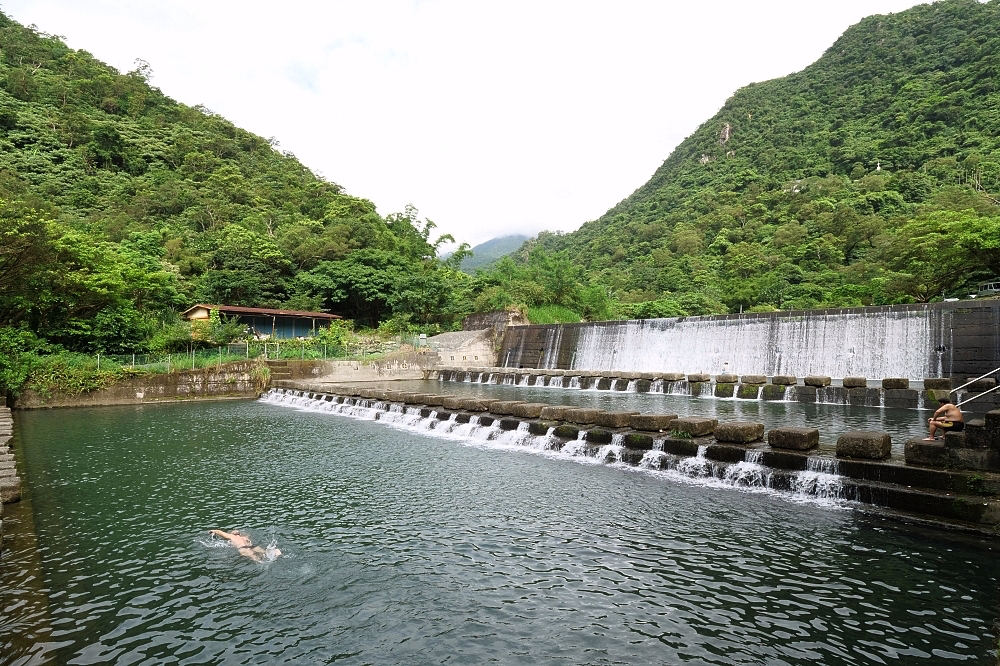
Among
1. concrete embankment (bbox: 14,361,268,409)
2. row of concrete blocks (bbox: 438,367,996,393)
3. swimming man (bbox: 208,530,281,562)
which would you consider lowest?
swimming man (bbox: 208,530,281,562)

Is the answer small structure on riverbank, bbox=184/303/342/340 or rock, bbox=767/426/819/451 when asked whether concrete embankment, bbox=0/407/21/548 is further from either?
small structure on riverbank, bbox=184/303/342/340

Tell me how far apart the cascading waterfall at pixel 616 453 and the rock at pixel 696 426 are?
499 millimetres

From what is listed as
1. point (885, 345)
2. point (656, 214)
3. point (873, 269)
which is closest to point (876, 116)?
point (656, 214)

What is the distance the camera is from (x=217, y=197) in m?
46.4

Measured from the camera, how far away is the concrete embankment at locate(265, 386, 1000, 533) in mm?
5766

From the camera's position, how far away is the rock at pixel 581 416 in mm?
10391

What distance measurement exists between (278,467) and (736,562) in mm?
7525

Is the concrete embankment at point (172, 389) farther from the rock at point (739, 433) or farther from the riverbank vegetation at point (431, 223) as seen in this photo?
the rock at point (739, 433)

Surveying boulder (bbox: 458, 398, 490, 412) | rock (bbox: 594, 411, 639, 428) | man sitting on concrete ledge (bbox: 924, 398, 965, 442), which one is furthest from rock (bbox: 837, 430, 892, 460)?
boulder (bbox: 458, 398, 490, 412)

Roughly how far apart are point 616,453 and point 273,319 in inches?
1122

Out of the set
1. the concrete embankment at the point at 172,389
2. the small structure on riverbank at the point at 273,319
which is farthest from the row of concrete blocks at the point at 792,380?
the small structure on riverbank at the point at 273,319

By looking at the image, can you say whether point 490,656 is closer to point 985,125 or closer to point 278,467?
point 278,467

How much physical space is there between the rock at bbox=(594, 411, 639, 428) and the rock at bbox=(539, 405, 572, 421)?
0.87m

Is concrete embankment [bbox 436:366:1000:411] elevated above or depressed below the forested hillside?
below
